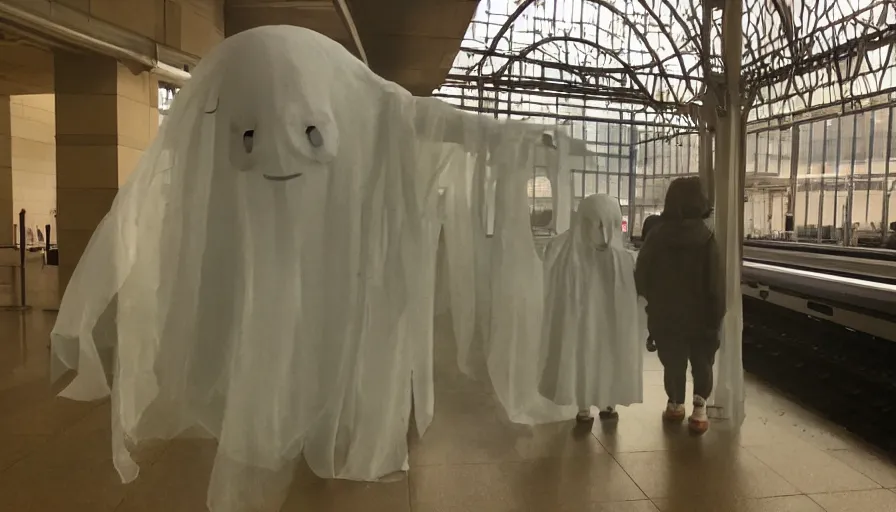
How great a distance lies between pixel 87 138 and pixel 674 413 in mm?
4073

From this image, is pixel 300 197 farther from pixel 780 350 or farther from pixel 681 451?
pixel 780 350

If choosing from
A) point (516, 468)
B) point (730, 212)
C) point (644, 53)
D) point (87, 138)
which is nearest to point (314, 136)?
point (516, 468)

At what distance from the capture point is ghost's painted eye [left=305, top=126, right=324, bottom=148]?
1.82 meters

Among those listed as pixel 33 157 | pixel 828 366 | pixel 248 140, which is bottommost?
pixel 828 366

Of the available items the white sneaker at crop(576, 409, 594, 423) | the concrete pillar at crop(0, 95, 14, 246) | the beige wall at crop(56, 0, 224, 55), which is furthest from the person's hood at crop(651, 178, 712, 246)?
the concrete pillar at crop(0, 95, 14, 246)

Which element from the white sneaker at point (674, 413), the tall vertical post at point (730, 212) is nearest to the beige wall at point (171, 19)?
the tall vertical post at point (730, 212)

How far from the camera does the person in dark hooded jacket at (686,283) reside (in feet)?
8.35

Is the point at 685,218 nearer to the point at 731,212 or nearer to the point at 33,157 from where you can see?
the point at 731,212

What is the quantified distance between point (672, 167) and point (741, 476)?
136cm

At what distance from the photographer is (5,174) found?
662 centimetres

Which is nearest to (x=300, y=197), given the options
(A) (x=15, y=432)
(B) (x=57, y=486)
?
(B) (x=57, y=486)

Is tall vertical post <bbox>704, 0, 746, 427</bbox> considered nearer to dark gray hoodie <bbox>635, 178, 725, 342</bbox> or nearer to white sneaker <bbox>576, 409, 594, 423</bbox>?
dark gray hoodie <bbox>635, 178, 725, 342</bbox>

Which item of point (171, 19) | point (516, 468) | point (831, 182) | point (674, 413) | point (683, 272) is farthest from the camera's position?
point (831, 182)

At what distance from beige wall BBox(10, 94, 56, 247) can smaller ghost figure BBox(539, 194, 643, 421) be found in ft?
23.6
